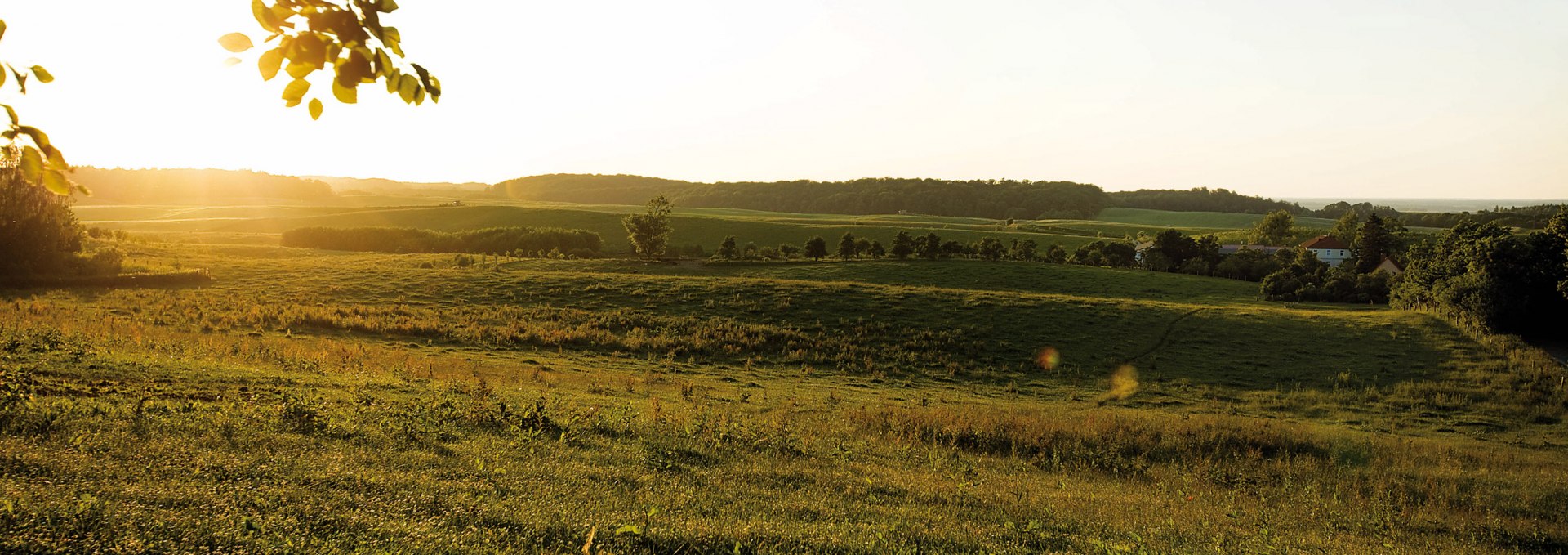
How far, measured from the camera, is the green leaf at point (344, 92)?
3807mm

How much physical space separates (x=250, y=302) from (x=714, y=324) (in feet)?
86.6

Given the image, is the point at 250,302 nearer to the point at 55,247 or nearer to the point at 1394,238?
the point at 55,247

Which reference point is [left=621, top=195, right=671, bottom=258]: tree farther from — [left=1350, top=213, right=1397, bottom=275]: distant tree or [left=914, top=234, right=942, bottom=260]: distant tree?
[left=1350, top=213, right=1397, bottom=275]: distant tree

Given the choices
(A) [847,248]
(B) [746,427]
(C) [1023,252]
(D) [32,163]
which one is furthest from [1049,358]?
(C) [1023,252]

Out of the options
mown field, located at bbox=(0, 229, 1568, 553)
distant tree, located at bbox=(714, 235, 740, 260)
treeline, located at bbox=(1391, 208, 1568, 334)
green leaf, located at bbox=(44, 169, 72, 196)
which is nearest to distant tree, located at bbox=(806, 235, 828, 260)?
distant tree, located at bbox=(714, 235, 740, 260)

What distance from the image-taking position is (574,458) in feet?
40.9

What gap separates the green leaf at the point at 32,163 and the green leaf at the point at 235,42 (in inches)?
37.0

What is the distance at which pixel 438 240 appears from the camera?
120 m

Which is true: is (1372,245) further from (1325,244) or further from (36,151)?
(36,151)

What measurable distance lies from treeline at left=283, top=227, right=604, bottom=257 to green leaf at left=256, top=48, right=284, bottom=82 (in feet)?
364

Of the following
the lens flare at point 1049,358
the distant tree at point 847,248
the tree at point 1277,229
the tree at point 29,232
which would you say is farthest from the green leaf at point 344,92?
the tree at point 1277,229

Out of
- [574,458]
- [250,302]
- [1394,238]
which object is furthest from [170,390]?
[1394,238]

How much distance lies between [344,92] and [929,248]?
317ft

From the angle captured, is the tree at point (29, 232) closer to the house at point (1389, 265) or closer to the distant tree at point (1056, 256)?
the distant tree at point (1056, 256)
